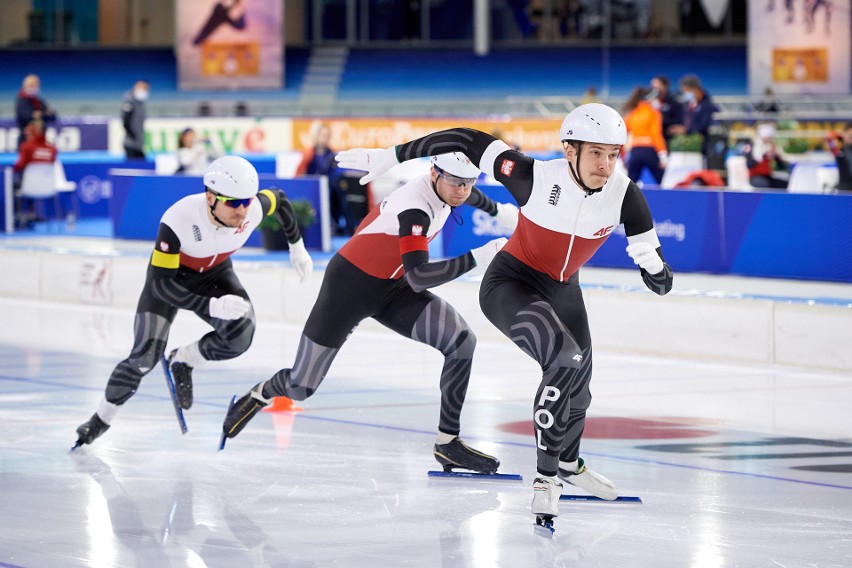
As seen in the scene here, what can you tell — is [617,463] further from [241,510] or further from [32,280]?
[32,280]

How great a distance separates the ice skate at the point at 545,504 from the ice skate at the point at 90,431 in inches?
106

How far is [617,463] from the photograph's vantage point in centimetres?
709

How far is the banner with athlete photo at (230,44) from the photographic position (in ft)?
118

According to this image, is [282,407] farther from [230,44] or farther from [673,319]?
[230,44]

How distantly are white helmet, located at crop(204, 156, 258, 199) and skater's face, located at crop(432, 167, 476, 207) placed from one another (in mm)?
1047

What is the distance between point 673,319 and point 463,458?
414 centimetres

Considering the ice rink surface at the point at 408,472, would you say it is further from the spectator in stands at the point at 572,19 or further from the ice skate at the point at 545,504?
the spectator in stands at the point at 572,19

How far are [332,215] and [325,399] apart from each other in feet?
24.2

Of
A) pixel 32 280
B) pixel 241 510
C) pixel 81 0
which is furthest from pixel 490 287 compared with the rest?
pixel 81 0

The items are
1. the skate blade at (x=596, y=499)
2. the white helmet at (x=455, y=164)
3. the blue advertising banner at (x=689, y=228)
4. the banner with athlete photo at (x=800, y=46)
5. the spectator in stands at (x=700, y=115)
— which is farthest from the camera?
the banner with athlete photo at (x=800, y=46)

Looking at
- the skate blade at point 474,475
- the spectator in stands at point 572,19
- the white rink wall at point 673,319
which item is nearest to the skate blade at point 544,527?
the skate blade at point 474,475

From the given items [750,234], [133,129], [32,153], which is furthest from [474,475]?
[133,129]

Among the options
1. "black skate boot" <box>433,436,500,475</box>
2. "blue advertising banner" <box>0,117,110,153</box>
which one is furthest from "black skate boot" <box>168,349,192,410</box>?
"blue advertising banner" <box>0,117,110,153</box>

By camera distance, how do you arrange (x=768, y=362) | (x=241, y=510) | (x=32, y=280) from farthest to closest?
1. (x=32, y=280)
2. (x=768, y=362)
3. (x=241, y=510)
